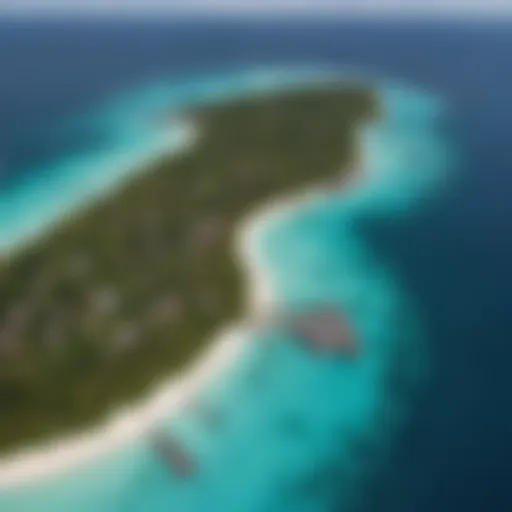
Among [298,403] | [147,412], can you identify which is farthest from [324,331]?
[147,412]

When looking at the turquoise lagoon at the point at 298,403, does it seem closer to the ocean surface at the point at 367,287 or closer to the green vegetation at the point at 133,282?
the ocean surface at the point at 367,287

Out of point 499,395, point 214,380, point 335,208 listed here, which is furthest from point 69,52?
point 499,395

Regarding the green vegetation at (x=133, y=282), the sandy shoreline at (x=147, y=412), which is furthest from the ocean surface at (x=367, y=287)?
the green vegetation at (x=133, y=282)

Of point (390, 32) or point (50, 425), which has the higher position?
point (390, 32)

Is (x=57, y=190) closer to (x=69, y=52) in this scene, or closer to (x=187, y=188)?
(x=187, y=188)

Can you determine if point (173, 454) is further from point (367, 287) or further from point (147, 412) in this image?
point (367, 287)

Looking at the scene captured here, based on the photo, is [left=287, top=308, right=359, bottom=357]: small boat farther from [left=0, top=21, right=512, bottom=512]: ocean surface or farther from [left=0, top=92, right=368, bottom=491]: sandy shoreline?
[left=0, top=92, right=368, bottom=491]: sandy shoreline

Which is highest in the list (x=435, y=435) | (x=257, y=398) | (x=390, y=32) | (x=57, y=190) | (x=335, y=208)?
(x=390, y=32)
